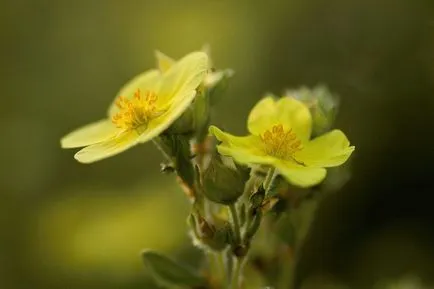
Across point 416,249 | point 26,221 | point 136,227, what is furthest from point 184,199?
point 416,249

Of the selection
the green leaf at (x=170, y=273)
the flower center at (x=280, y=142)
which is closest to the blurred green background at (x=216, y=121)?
the green leaf at (x=170, y=273)

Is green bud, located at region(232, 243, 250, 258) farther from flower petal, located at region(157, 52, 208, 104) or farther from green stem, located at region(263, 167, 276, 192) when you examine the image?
flower petal, located at region(157, 52, 208, 104)

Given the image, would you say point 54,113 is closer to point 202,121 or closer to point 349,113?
point 349,113

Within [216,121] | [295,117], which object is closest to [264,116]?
[295,117]

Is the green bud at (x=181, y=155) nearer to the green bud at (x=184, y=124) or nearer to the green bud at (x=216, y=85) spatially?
the green bud at (x=184, y=124)

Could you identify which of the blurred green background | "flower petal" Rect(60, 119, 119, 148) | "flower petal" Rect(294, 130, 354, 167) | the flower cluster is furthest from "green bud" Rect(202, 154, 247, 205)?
the blurred green background

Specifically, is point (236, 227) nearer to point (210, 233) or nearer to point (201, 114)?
point (210, 233)
